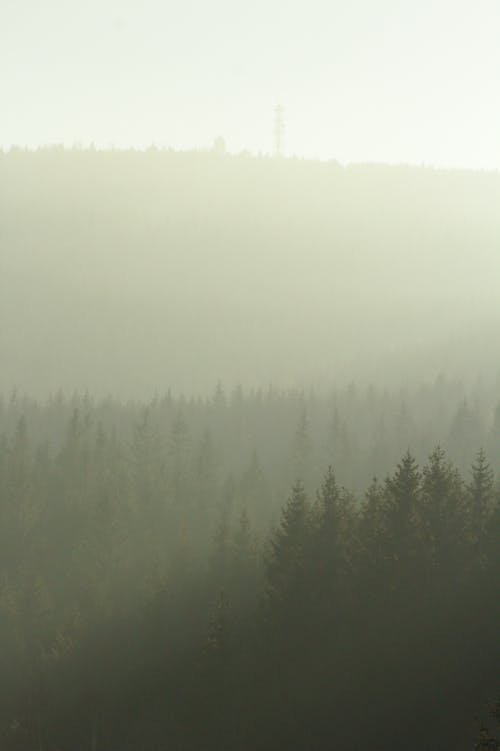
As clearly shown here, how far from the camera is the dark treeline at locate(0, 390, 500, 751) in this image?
56.6 metres

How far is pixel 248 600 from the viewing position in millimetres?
80250

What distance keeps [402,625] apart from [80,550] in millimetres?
57144

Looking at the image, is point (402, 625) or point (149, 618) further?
point (149, 618)

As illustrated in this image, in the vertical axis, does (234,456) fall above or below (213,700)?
above

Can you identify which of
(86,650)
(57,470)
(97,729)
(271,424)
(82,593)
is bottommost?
(97,729)

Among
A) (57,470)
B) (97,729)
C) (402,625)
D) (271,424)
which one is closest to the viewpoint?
(402,625)

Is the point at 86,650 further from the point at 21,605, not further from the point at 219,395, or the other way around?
the point at 219,395

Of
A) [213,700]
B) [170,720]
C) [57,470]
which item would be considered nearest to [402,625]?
[213,700]

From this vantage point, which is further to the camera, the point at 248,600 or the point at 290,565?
the point at 248,600

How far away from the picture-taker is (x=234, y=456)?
15125 cm

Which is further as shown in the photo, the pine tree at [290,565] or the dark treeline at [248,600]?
the pine tree at [290,565]

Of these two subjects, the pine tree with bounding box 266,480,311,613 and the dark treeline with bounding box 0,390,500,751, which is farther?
the pine tree with bounding box 266,480,311,613

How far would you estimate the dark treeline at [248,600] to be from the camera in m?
56.6

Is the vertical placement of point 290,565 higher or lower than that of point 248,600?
higher
